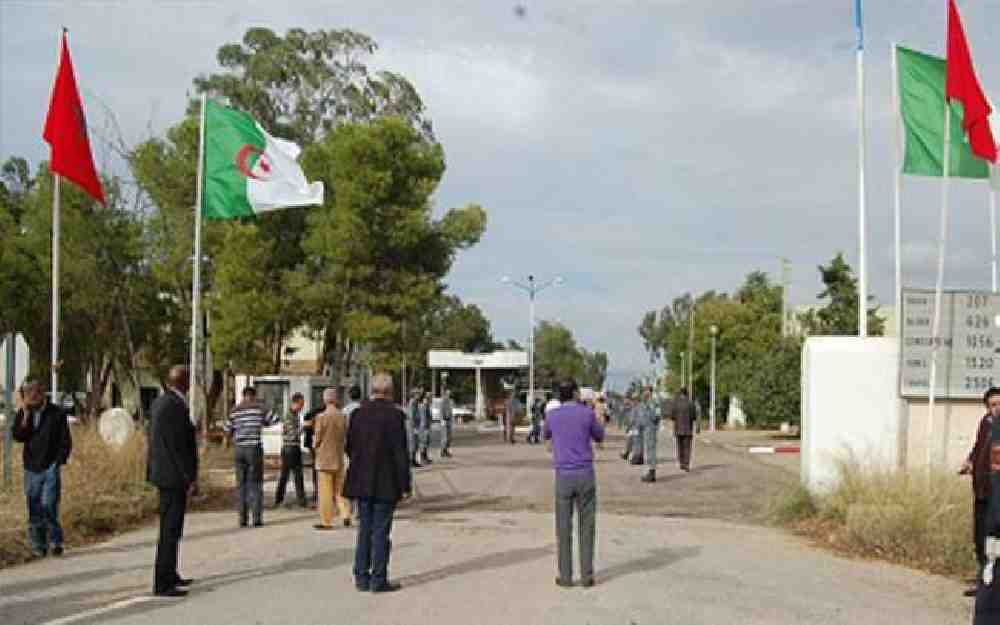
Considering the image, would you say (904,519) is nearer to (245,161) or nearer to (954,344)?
(954,344)

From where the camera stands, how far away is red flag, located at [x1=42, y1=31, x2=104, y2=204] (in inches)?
762

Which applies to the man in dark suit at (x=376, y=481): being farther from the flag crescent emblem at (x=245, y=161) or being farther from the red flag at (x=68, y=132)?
the flag crescent emblem at (x=245, y=161)

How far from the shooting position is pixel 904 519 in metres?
14.0

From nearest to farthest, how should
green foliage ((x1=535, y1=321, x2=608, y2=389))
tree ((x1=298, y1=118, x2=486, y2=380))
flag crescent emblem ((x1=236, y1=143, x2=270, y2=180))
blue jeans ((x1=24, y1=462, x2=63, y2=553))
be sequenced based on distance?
blue jeans ((x1=24, y1=462, x2=63, y2=553))
flag crescent emblem ((x1=236, y1=143, x2=270, y2=180))
tree ((x1=298, y1=118, x2=486, y2=380))
green foliage ((x1=535, y1=321, x2=608, y2=389))

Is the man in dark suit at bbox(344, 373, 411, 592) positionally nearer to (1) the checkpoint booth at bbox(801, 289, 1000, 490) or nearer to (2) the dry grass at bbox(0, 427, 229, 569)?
(2) the dry grass at bbox(0, 427, 229, 569)

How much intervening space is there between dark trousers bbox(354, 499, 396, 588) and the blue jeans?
3842mm

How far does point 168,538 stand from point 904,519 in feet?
26.0

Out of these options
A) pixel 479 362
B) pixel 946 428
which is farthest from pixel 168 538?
pixel 479 362

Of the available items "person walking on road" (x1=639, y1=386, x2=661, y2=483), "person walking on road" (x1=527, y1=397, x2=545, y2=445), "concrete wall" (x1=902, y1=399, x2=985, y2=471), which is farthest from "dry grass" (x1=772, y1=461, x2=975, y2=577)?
"person walking on road" (x1=527, y1=397, x2=545, y2=445)

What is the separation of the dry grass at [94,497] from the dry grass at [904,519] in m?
8.66

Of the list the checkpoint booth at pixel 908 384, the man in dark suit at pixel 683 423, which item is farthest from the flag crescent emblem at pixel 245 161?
the man in dark suit at pixel 683 423

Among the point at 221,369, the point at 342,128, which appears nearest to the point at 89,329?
the point at 221,369

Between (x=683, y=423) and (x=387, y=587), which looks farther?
(x=683, y=423)

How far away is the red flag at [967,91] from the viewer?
53.2ft
